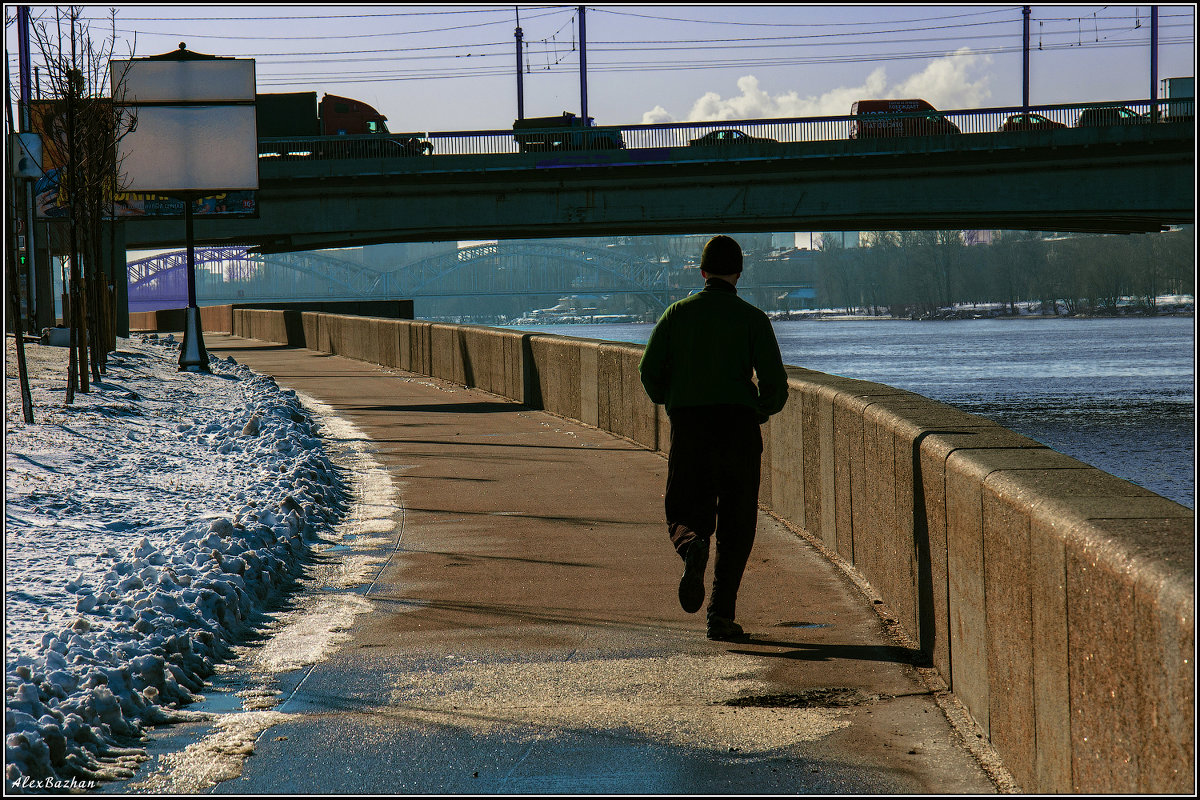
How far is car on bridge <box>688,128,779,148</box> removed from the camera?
42844 mm

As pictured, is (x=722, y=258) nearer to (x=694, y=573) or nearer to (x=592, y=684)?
(x=694, y=573)

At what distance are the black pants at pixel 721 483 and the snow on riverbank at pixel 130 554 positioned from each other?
2.21 metres

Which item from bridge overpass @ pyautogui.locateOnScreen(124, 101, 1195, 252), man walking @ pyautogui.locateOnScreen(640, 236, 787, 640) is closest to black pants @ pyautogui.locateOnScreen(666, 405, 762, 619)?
man walking @ pyautogui.locateOnScreen(640, 236, 787, 640)

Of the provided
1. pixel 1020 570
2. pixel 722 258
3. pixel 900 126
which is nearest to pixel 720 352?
pixel 722 258

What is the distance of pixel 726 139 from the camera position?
43.3m

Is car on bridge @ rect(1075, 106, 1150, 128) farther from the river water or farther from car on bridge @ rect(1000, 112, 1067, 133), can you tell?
the river water

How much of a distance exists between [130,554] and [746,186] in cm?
3775

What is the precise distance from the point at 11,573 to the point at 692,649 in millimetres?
3736

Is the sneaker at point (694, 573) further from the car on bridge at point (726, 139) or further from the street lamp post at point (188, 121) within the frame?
the car on bridge at point (726, 139)

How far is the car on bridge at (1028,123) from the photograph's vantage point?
43.3 m

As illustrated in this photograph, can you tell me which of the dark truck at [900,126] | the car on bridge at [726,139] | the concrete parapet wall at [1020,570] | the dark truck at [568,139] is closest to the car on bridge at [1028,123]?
the dark truck at [900,126]

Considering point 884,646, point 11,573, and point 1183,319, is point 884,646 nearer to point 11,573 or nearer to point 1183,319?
point 11,573

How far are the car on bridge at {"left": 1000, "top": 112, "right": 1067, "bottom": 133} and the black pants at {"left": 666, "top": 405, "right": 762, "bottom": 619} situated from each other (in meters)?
39.7

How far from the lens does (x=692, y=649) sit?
5.99 meters
